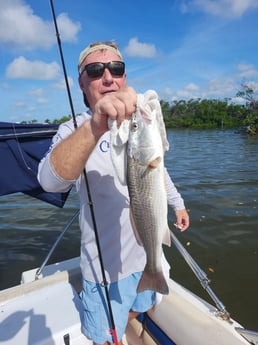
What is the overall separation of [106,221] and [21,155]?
199 cm

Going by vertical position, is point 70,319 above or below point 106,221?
below

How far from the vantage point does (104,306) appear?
2.63m

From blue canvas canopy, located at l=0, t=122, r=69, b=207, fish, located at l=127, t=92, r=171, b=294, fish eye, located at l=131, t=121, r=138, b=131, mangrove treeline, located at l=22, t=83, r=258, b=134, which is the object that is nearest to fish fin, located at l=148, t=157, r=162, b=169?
fish, located at l=127, t=92, r=171, b=294

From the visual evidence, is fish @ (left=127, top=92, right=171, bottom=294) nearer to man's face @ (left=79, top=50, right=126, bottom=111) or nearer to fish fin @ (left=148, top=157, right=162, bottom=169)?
fish fin @ (left=148, top=157, right=162, bottom=169)

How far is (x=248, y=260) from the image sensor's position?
709 centimetres

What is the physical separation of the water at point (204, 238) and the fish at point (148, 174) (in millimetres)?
4478

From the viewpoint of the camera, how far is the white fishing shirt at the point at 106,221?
2521 millimetres

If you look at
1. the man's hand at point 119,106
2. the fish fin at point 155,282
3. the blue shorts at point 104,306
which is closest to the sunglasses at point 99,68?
the man's hand at point 119,106

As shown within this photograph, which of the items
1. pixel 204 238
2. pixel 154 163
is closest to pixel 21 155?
pixel 154 163

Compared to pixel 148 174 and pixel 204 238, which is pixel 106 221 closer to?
pixel 148 174

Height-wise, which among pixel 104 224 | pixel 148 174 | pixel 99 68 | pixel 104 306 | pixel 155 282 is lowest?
pixel 104 306

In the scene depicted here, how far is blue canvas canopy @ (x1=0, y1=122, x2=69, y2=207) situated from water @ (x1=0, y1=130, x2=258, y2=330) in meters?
3.73

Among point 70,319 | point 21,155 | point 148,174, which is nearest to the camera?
point 148,174

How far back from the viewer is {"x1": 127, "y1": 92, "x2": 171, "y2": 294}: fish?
5.58 feet
